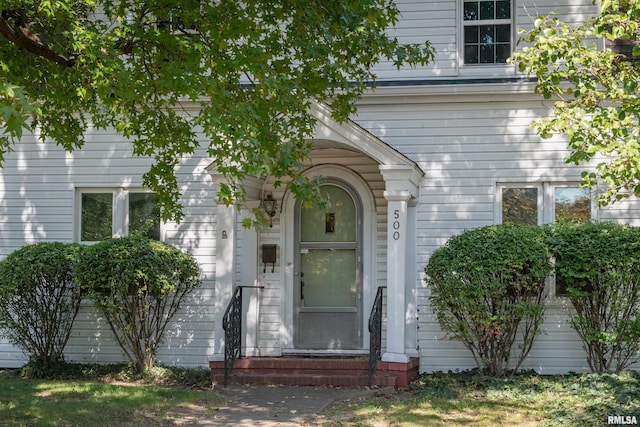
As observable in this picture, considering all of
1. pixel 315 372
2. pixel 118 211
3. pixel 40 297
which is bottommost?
pixel 315 372

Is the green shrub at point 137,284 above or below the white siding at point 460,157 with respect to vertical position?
below

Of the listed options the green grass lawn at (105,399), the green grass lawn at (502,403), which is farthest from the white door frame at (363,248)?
the green grass lawn at (502,403)

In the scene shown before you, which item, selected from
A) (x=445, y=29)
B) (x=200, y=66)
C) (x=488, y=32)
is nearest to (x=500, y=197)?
(x=488, y=32)

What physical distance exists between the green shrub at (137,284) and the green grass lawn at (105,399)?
0.62 meters

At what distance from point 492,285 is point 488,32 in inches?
170

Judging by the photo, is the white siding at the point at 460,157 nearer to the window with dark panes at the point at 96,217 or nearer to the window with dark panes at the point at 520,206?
the window with dark panes at the point at 520,206

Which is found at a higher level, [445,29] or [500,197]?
[445,29]

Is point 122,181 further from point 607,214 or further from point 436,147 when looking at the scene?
point 607,214

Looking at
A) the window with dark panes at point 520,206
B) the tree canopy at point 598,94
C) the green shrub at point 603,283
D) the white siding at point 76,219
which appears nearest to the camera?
the tree canopy at point 598,94

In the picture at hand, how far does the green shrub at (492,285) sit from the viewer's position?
11.3 meters

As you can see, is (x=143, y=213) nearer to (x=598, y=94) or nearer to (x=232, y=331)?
(x=232, y=331)

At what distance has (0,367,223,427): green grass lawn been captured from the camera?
362 inches
